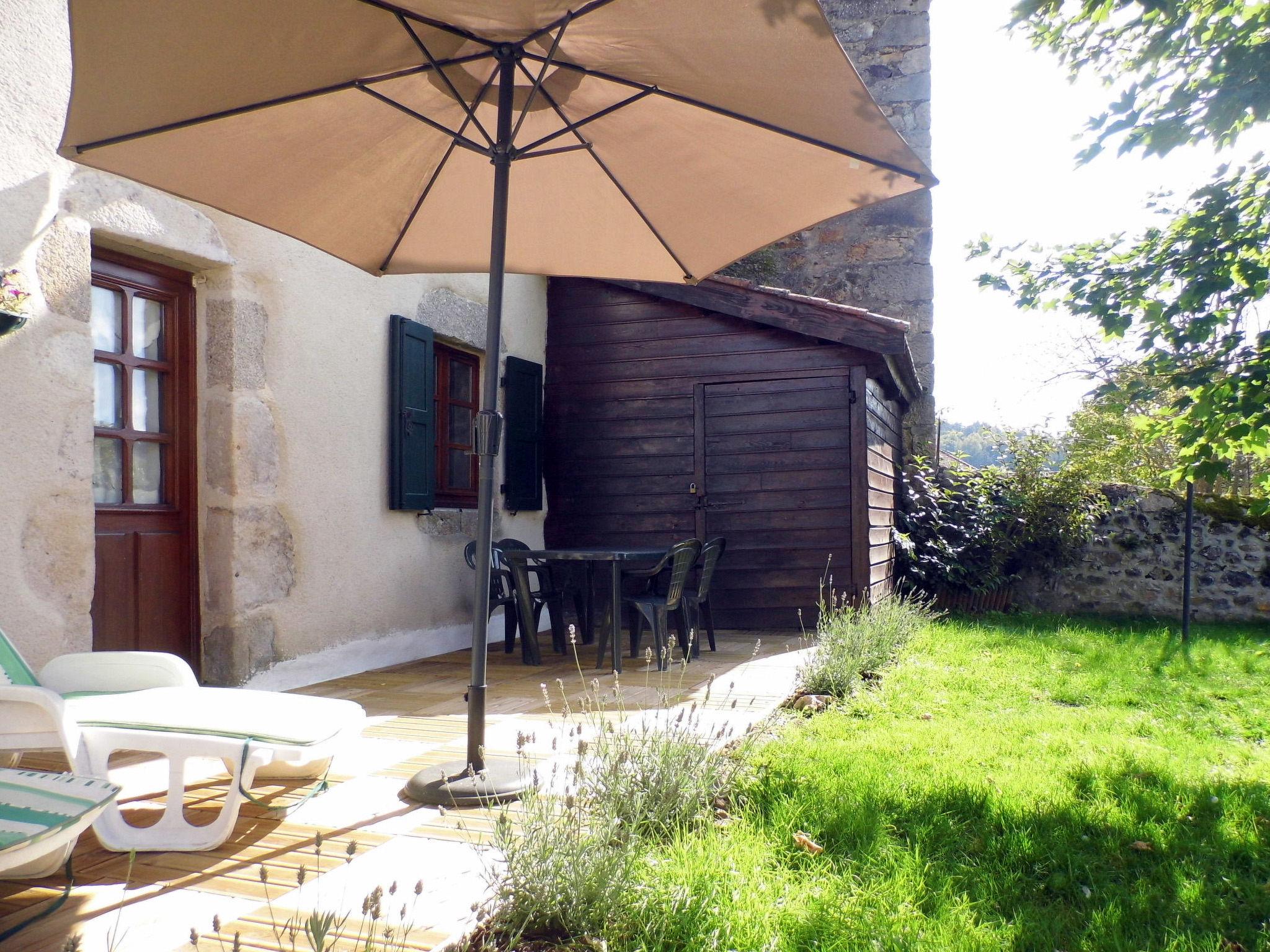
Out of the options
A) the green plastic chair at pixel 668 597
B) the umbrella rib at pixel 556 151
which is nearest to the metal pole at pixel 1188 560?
the green plastic chair at pixel 668 597

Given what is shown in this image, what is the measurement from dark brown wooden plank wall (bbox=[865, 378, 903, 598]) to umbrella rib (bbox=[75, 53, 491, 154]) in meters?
5.01

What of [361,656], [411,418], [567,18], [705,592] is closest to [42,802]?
[567,18]

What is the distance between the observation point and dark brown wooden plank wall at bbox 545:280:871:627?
7273 mm

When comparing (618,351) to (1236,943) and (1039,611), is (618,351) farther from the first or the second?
(1236,943)

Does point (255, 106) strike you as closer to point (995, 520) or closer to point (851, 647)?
point (851, 647)

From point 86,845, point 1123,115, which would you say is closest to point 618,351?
point 1123,115

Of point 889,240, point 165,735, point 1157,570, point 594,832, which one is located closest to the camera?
point 594,832

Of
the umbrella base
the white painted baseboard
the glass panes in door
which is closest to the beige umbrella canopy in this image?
the glass panes in door

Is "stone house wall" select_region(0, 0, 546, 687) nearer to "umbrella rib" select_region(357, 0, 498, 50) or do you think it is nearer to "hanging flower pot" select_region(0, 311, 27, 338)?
"hanging flower pot" select_region(0, 311, 27, 338)

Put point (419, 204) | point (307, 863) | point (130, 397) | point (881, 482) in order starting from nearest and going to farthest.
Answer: point (307, 863) → point (419, 204) → point (130, 397) → point (881, 482)

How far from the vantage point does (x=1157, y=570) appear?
927cm

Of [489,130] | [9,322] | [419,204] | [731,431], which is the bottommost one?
[731,431]

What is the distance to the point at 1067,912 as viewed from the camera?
2375mm

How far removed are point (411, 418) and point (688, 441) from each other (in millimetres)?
2527
